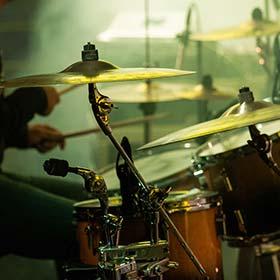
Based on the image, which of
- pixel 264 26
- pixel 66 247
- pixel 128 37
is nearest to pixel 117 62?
pixel 128 37

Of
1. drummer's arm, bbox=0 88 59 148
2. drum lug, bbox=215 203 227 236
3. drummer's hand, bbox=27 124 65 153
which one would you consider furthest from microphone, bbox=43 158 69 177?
drummer's hand, bbox=27 124 65 153

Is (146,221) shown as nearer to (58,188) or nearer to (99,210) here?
(99,210)

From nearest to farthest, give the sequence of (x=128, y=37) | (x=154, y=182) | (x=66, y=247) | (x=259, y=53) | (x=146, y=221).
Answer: (x=146, y=221), (x=154, y=182), (x=66, y=247), (x=259, y=53), (x=128, y=37)

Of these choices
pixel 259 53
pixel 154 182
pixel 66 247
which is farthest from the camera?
pixel 259 53

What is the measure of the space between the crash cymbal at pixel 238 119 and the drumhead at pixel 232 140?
23cm

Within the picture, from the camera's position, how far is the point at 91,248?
2.35 m

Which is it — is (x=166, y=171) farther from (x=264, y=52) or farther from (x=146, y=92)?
(x=264, y=52)

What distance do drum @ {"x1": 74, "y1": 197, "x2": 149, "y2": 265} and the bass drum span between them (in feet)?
1.04

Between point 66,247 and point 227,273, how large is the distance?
65 centimetres

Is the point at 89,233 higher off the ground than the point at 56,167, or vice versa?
the point at 56,167

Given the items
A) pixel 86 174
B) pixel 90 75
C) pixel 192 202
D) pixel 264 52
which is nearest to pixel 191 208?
pixel 192 202

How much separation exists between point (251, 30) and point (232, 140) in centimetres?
97

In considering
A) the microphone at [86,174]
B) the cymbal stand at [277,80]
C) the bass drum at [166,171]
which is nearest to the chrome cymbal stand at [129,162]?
the microphone at [86,174]

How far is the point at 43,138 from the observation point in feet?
11.6
